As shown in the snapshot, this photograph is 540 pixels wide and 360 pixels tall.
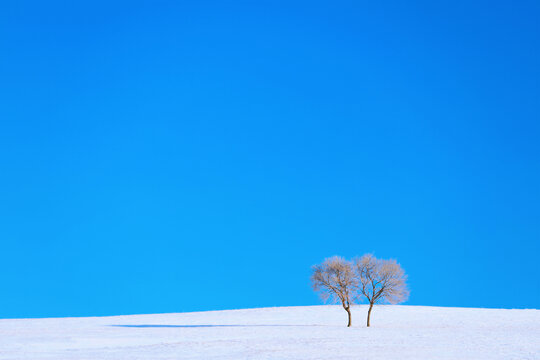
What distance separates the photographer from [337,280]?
44844mm

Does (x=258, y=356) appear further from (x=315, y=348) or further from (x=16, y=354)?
(x=16, y=354)

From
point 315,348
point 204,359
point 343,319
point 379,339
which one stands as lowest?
point 204,359

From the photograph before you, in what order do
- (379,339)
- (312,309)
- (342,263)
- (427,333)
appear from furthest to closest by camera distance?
(312,309) < (342,263) < (427,333) < (379,339)

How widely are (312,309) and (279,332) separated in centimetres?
2450

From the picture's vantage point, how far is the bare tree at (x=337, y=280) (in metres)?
44.7

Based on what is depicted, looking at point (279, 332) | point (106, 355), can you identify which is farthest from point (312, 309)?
point (106, 355)

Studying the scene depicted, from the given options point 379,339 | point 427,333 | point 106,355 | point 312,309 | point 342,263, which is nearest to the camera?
point 106,355

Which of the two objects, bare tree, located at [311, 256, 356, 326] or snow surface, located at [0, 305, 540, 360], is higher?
bare tree, located at [311, 256, 356, 326]

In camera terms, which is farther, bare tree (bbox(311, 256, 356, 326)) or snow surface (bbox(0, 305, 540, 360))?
bare tree (bbox(311, 256, 356, 326))

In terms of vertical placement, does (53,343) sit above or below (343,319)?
below

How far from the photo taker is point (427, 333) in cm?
3722

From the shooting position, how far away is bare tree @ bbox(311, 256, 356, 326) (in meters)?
44.7

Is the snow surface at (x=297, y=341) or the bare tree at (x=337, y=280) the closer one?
the snow surface at (x=297, y=341)

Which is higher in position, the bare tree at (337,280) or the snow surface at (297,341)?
the bare tree at (337,280)
